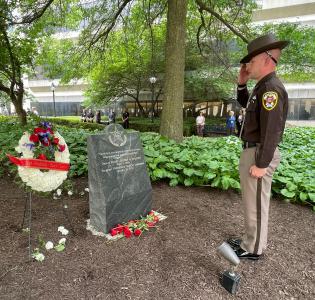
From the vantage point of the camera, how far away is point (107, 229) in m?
3.53

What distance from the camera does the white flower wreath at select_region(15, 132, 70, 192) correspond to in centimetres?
310

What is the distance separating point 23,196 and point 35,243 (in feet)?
6.17

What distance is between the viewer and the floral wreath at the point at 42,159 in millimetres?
3082

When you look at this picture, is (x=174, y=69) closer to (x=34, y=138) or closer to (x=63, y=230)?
(x=34, y=138)

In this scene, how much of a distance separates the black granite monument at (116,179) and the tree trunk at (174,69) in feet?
11.5

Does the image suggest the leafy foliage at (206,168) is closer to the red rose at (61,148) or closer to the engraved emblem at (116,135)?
the engraved emblem at (116,135)

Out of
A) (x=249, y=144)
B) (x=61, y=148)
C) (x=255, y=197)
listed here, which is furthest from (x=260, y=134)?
(x=61, y=148)

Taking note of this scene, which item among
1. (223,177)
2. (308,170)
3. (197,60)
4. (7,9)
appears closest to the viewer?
(223,177)

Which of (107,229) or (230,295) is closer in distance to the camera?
(230,295)

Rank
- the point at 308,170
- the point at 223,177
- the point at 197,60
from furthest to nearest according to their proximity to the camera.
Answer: the point at 197,60
the point at 308,170
the point at 223,177

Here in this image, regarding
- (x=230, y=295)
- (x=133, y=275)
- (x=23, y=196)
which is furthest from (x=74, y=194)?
(x=230, y=295)

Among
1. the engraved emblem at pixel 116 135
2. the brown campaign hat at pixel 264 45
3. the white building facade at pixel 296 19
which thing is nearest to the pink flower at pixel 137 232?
the engraved emblem at pixel 116 135

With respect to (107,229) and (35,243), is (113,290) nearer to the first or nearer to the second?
(107,229)

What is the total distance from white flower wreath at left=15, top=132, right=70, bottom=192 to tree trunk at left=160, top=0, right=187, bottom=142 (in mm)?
4253
